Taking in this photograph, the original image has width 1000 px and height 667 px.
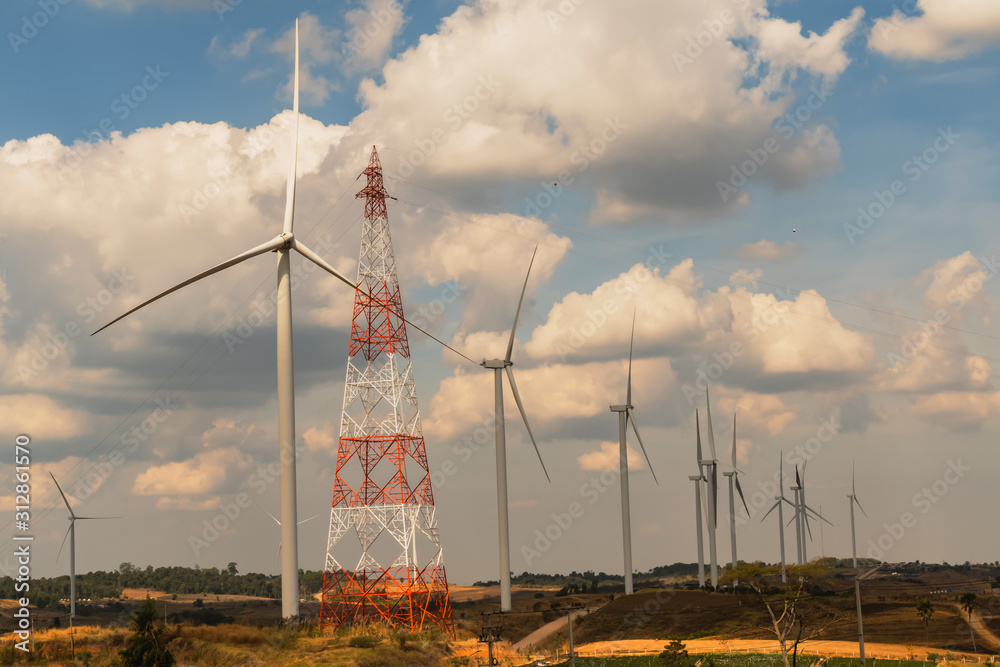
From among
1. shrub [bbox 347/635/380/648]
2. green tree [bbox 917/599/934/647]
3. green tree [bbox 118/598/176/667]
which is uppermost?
green tree [bbox 118/598/176/667]

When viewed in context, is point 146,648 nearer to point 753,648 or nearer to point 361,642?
point 361,642

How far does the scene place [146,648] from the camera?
179 feet

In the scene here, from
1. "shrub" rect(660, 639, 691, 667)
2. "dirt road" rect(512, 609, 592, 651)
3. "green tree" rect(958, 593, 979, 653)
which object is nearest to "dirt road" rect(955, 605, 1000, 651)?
"green tree" rect(958, 593, 979, 653)

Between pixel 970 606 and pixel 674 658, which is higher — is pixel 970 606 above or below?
below

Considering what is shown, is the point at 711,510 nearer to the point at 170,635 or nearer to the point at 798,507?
the point at 798,507

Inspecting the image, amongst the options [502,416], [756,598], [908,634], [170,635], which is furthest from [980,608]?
[170,635]

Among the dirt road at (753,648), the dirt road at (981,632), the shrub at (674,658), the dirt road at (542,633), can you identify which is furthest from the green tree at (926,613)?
the dirt road at (542,633)

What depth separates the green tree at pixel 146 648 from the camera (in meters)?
54.1

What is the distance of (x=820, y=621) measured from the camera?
365 ft

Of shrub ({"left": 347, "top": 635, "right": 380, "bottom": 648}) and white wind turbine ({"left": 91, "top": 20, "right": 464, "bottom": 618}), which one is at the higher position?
white wind turbine ({"left": 91, "top": 20, "right": 464, "bottom": 618})

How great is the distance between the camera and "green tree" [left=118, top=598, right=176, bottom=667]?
54.1 m

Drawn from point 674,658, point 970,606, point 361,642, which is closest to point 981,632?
point 970,606

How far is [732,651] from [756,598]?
25128 mm

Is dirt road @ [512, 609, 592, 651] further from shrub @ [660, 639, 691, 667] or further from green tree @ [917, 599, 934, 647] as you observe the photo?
green tree @ [917, 599, 934, 647]
